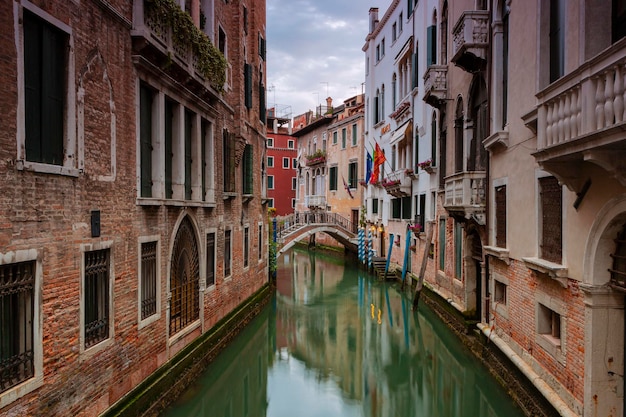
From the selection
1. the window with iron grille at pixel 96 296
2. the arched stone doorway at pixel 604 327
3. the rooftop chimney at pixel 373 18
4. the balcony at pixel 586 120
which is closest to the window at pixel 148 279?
the window with iron grille at pixel 96 296

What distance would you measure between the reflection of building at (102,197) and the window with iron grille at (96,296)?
0.8 inches

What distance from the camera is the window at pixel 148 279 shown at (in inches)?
277

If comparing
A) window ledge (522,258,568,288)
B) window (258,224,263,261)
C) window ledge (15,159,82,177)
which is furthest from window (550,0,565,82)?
window (258,224,263,261)

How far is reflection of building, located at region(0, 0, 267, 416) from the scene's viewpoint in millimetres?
4379

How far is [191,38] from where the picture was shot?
8.25 meters

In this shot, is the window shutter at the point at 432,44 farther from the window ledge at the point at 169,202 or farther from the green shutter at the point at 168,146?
the green shutter at the point at 168,146

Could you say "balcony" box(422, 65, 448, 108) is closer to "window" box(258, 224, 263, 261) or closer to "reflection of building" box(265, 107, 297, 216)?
"window" box(258, 224, 263, 261)

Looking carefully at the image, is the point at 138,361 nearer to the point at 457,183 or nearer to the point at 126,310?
the point at 126,310

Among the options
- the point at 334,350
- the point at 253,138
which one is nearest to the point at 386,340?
the point at 334,350

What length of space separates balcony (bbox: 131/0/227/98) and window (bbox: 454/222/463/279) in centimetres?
654

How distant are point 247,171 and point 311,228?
1209 cm

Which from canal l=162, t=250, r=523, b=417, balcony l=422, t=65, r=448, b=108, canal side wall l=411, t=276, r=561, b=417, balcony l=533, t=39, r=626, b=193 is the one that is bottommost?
canal l=162, t=250, r=523, b=417

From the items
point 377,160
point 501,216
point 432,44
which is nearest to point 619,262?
Answer: point 501,216

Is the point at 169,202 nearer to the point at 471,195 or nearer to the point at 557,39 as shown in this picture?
the point at 471,195
